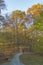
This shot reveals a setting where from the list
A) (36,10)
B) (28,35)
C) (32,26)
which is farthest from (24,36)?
(36,10)

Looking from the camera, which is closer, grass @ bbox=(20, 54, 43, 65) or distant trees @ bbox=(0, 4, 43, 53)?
grass @ bbox=(20, 54, 43, 65)

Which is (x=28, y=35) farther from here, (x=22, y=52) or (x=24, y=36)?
(x=22, y=52)

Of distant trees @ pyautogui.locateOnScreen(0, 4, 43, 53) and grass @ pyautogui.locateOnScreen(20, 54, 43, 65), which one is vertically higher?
distant trees @ pyautogui.locateOnScreen(0, 4, 43, 53)

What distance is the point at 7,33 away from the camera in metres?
14.1

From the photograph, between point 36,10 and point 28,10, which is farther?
point 28,10

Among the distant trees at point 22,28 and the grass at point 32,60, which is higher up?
the distant trees at point 22,28

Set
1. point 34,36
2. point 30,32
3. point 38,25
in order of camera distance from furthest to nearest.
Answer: point 30,32, point 34,36, point 38,25

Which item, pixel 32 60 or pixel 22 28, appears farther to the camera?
pixel 22 28

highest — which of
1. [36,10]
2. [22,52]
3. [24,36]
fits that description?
[36,10]

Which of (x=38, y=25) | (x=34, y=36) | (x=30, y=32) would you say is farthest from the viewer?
(x=30, y=32)

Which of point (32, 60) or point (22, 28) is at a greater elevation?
point (22, 28)

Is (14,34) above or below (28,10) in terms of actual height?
below

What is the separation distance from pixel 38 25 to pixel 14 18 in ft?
10.4

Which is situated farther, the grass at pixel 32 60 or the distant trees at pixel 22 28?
the distant trees at pixel 22 28
